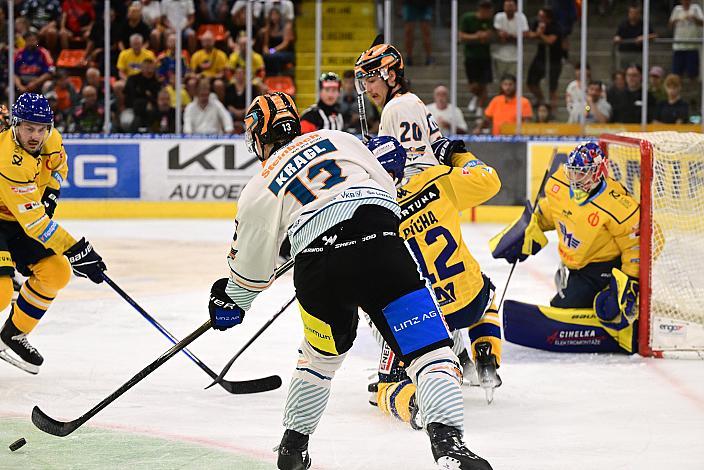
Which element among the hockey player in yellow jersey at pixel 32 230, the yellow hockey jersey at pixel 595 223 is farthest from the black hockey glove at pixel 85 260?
the yellow hockey jersey at pixel 595 223

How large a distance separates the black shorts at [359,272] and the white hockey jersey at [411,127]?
110 cm

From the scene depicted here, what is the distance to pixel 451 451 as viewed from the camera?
2.74 meters

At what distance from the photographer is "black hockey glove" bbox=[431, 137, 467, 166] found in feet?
13.2

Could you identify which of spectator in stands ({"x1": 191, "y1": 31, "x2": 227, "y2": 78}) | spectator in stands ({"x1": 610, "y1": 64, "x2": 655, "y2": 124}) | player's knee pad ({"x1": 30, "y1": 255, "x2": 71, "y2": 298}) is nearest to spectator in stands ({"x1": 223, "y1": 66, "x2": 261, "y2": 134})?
spectator in stands ({"x1": 191, "y1": 31, "x2": 227, "y2": 78})

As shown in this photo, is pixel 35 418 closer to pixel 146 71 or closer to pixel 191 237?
pixel 191 237

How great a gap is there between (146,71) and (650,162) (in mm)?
5935

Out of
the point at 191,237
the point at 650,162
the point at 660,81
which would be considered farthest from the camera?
the point at 660,81

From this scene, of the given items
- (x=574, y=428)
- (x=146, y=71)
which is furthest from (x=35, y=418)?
(x=146, y=71)

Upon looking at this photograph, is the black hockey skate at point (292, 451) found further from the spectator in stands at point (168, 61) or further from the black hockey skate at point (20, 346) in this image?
the spectator in stands at point (168, 61)

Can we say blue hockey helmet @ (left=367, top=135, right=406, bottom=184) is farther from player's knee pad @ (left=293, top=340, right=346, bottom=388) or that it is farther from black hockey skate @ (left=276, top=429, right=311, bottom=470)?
black hockey skate @ (left=276, top=429, right=311, bottom=470)

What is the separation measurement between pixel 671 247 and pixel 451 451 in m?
2.34

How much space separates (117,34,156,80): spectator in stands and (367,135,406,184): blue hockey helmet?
267 inches

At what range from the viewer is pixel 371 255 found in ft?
9.30

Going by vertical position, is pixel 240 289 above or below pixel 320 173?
below
